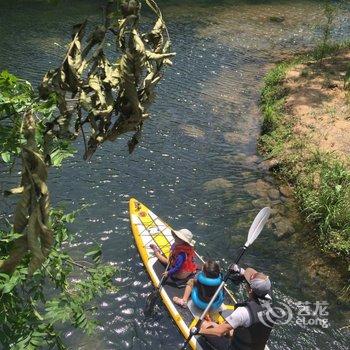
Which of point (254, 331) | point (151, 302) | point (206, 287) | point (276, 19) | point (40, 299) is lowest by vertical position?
point (151, 302)

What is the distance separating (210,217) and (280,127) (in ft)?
15.0

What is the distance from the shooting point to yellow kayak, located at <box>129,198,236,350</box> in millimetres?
7613

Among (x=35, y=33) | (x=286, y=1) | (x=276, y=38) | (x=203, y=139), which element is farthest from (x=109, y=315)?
(x=286, y=1)

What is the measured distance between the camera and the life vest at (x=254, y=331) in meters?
5.79

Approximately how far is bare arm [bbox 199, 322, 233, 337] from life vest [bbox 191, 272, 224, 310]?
44 cm

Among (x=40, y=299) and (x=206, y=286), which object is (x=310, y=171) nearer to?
(x=206, y=286)

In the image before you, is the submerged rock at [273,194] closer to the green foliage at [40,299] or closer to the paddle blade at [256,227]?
the paddle blade at [256,227]

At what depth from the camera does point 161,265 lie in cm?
874

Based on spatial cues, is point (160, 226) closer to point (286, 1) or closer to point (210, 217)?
point (210, 217)

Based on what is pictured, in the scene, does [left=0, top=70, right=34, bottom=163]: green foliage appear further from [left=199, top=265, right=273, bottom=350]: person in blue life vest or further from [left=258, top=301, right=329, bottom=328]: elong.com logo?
[left=258, top=301, right=329, bottom=328]: elong.com logo

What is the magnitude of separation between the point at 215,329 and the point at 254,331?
2.79ft

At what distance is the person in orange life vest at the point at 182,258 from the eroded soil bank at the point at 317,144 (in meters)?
2.68

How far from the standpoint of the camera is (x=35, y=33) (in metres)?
20.7

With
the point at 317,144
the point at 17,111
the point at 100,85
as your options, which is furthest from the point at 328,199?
the point at 100,85
